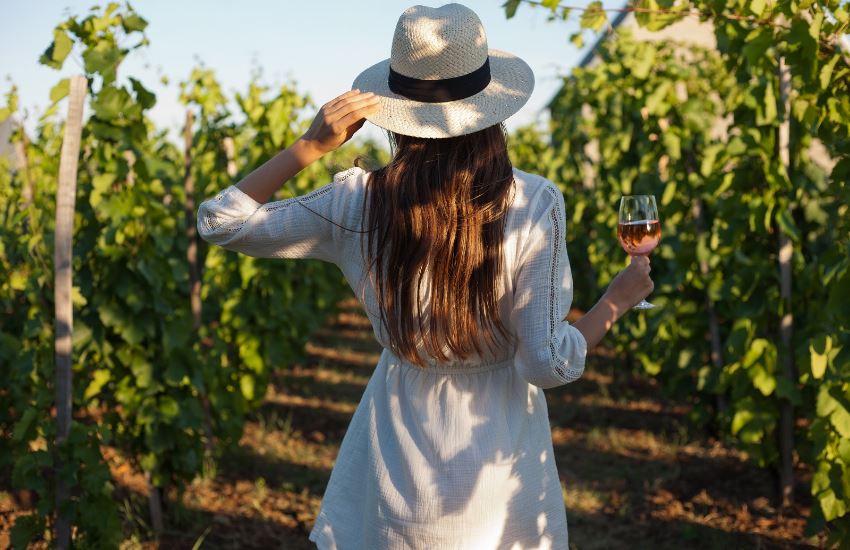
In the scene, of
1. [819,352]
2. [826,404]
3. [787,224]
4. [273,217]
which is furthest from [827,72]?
[273,217]

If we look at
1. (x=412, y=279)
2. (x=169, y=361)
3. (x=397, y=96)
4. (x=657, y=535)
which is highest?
(x=397, y=96)

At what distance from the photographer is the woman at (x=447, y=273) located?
1767 mm

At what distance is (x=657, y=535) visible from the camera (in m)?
4.45

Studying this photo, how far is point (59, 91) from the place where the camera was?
356 centimetres

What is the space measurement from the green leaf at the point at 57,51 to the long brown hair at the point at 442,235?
2315mm

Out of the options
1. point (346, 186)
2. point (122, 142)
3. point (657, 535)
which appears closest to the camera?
point (346, 186)

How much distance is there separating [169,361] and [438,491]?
2.60 m

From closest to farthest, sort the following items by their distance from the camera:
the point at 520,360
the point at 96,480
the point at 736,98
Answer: the point at 520,360 → the point at 96,480 → the point at 736,98

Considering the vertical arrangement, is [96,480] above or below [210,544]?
above

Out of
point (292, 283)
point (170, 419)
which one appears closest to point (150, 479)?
point (170, 419)

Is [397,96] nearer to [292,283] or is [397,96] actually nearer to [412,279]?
[412,279]

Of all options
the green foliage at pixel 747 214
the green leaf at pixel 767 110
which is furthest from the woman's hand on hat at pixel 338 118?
the green leaf at pixel 767 110

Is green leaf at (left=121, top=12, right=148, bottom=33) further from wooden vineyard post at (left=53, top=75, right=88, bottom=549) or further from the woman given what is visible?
the woman

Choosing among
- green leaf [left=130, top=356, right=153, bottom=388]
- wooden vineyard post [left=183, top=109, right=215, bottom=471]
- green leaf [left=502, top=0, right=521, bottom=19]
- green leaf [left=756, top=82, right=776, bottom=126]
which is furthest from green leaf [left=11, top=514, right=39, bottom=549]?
green leaf [left=756, top=82, right=776, bottom=126]
